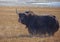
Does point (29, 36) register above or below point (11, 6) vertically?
below

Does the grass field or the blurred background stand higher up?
the blurred background

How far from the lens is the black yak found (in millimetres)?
1404

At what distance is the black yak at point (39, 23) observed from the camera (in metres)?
1.40

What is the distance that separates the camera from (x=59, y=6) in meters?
1.43

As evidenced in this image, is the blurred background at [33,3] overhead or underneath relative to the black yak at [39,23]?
overhead

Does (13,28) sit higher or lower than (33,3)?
lower

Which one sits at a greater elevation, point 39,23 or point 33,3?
point 33,3

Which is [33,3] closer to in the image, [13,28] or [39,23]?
[39,23]

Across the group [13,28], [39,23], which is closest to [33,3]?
[39,23]

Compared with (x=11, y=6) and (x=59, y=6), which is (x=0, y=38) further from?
(x=59, y=6)

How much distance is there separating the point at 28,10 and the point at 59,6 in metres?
0.31

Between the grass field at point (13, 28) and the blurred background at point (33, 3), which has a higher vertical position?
the blurred background at point (33, 3)

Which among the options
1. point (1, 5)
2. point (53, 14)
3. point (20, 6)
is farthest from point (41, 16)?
point (1, 5)

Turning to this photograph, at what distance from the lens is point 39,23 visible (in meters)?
1.41
